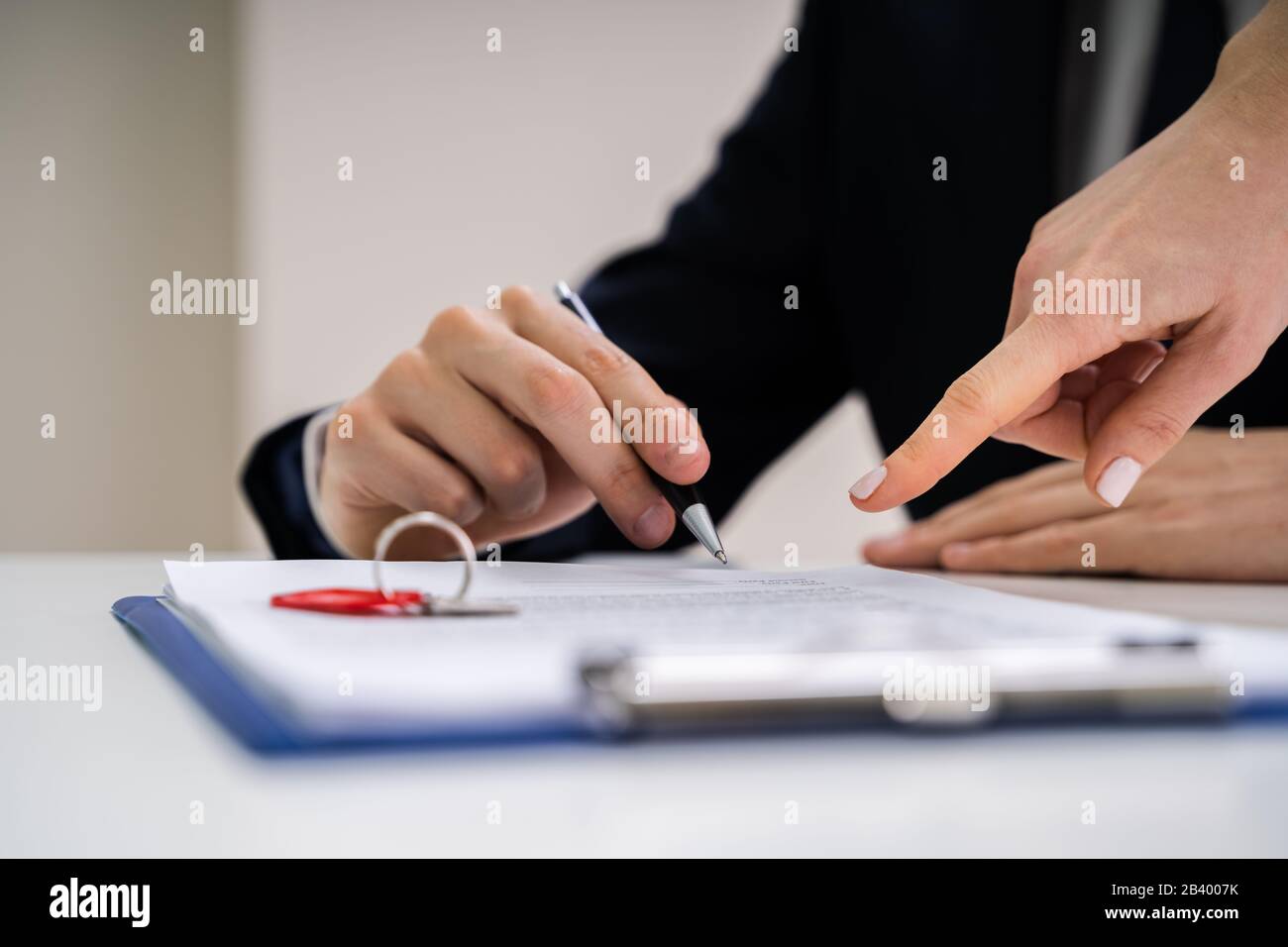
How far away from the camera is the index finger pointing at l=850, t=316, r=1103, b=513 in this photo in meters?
0.63

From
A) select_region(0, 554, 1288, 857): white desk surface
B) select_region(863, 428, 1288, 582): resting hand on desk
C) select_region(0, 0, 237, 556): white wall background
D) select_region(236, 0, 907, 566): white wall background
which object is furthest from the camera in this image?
select_region(0, 0, 237, 556): white wall background

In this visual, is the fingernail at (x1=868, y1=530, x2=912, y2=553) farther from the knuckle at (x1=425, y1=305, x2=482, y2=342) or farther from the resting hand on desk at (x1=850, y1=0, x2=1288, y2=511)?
the knuckle at (x1=425, y1=305, x2=482, y2=342)

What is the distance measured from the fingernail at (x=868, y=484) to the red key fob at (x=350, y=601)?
10.7 inches

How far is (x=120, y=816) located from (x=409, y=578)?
13.3 inches

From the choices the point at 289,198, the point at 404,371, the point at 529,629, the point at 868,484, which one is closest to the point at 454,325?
the point at 404,371

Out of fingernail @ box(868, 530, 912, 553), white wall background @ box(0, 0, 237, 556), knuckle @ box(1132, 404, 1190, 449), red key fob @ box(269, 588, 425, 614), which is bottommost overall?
red key fob @ box(269, 588, 425, 614)

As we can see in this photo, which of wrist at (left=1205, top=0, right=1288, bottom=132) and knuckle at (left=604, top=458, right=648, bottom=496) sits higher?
wrist at (left=1205, top=0, right=1288, bottom=132)

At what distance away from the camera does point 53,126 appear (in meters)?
3.54

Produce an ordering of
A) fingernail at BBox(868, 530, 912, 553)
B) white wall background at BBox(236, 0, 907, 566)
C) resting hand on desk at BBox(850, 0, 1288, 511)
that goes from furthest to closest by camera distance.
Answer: white wall background at BBox(236, 0, 907, 566)
fingernail at BBox(868, 530, 912, 553)
resting hand on desk at BBox(850, 0, 1288, 511)

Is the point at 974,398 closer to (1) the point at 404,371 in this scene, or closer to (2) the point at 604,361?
(2) the point at 604,361

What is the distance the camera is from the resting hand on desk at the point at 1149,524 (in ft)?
2.47

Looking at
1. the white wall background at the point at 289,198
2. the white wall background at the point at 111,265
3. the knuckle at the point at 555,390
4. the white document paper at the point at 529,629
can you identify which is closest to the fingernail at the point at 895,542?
the white document paper at the point at 529,629

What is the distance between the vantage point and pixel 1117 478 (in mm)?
649

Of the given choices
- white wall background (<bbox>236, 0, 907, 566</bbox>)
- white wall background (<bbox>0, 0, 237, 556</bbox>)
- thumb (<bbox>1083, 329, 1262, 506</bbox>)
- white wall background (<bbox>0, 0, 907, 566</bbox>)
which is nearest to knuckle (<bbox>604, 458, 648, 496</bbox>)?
thumb (<bbox>1083, 329, 1262, 506</bbox>)
